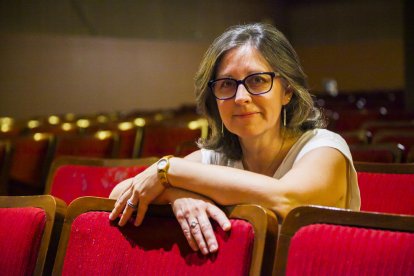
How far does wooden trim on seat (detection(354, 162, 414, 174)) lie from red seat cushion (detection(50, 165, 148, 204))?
0.87 m

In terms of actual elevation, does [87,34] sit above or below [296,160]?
above

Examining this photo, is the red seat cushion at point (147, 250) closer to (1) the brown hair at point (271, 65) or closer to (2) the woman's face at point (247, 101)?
(2) the woman's face at point (247, 101)

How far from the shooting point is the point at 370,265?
123 cm

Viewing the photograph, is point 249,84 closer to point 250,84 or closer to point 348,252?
point 250,84

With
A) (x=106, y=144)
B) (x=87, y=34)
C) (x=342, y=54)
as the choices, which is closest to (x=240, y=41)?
(x=106, y=144)

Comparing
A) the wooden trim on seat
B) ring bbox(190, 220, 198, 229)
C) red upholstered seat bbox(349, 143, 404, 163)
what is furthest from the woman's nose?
red upholstered seat bbox(349, 143, 404, 163)

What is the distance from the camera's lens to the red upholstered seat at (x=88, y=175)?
8.55 ft

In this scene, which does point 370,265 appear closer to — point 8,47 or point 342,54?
point 8,47

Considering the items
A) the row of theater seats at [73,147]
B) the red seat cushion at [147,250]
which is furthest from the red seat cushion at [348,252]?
the row of theater seats at [73,147]

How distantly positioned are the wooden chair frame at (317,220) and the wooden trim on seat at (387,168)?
104 centimetres

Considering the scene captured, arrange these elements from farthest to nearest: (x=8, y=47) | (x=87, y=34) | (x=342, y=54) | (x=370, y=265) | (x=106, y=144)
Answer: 1. (x=342, y=54)
2. (x=87, y=34)
3. (x=8, y=47)
4. (x=106, y=144)
5. (x=370, y=265)

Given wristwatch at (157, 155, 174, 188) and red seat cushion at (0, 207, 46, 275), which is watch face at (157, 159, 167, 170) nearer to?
wristwatch at (157, 155, 174, 188)

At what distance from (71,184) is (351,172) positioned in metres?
1.29

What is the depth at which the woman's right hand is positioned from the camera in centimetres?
140
